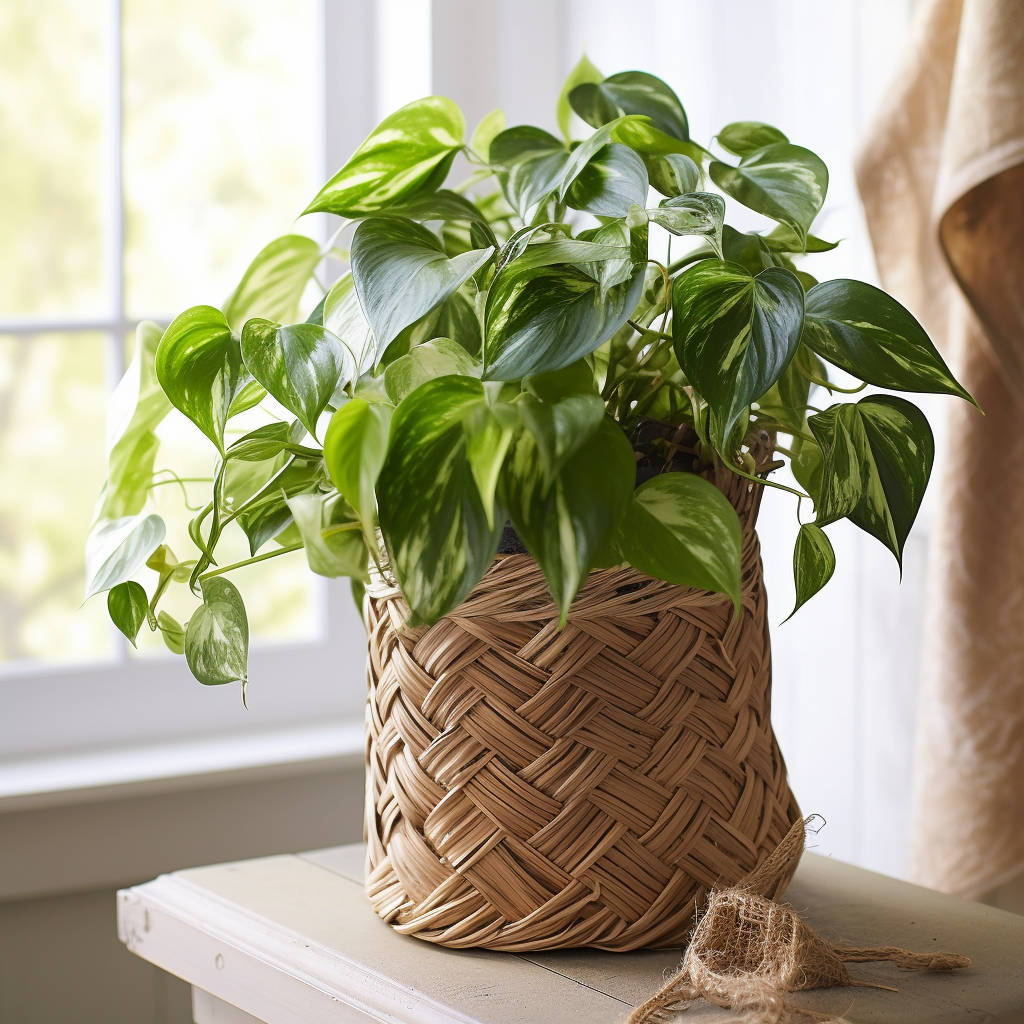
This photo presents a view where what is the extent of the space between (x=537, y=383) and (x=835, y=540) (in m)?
0.59

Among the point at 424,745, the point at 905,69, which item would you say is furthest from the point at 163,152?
the point at 424,745

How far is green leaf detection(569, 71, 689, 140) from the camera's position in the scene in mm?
640

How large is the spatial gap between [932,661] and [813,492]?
289mm

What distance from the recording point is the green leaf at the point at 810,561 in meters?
0.56

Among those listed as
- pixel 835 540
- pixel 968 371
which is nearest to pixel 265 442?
pixel 968 371

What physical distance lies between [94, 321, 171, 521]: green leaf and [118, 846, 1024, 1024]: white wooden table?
247 mm

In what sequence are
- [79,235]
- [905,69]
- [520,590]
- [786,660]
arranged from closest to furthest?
[520,590], [905,69], [786,660], [79,235]

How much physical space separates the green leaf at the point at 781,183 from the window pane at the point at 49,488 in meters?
0.85

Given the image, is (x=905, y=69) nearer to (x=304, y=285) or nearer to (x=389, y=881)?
(x=304, y=285)

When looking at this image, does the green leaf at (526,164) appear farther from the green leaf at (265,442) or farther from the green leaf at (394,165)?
the green leaf at (265,442)

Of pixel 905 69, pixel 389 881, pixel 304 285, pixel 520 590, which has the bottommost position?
pixel 389 881

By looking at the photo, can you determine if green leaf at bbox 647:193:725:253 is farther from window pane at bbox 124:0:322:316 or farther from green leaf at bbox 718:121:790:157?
window pane at bbox 124:0:322:316

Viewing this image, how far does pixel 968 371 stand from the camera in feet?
2.57

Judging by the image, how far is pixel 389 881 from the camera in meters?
0.63
